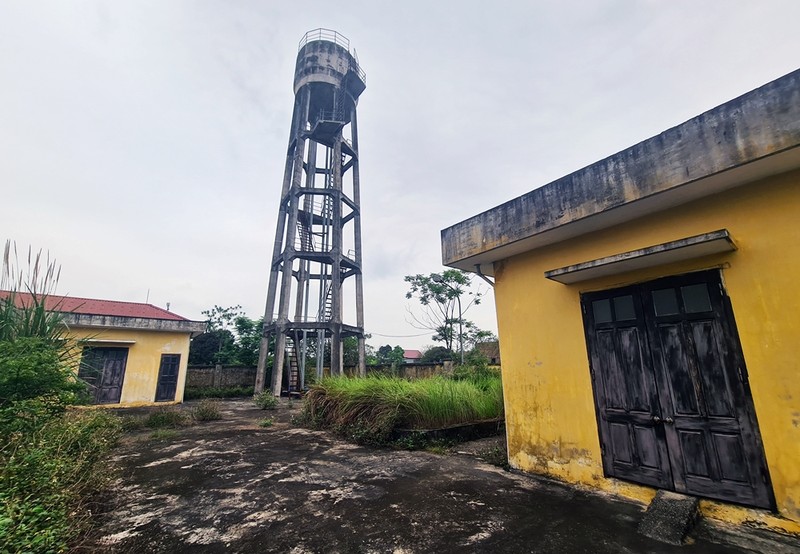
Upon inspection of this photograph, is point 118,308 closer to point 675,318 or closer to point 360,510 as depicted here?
point 360,510

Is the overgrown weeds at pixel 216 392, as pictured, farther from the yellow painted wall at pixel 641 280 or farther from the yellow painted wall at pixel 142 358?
the yellow painted wall at pixel 641 280

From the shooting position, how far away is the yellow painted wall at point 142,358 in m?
11.0

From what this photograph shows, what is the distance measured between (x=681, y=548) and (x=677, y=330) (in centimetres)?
163

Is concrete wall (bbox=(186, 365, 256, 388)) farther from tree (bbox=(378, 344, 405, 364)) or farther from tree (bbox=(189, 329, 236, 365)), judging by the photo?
tree (bbox=(378, 344, 405, 364))

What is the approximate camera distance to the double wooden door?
2611mm

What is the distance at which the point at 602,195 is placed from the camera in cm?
327

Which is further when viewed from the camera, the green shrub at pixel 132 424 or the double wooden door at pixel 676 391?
the green shrub at pixel 132 424

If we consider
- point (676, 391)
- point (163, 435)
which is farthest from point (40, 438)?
point (676, 391)

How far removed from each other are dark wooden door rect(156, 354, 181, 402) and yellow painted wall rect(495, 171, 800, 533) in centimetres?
1231

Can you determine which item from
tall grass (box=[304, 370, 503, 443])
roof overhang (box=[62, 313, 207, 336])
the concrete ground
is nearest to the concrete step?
the concrete ground

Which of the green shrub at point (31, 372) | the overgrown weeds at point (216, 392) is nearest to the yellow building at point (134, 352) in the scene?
the overgrown weeds at point (216, 392)

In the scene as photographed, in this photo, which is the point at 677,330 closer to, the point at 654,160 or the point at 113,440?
the point at 654,160

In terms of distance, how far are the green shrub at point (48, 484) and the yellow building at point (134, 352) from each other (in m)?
9.11

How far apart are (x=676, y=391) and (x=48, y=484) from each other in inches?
187
